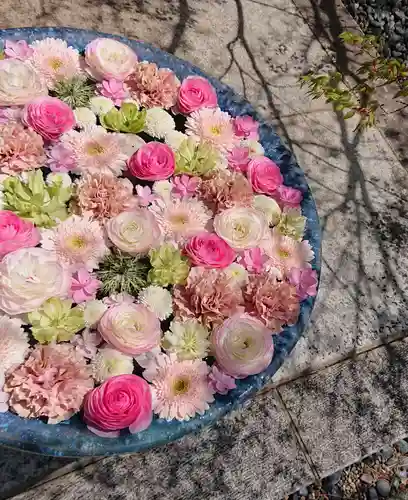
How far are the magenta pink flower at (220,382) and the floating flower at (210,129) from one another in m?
0.86

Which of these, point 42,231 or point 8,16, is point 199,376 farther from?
point 8,16

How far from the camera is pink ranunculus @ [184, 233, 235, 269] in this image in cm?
175

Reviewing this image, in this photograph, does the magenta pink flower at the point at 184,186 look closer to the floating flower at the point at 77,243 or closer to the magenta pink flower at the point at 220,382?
the floating flower at the point at 77,243

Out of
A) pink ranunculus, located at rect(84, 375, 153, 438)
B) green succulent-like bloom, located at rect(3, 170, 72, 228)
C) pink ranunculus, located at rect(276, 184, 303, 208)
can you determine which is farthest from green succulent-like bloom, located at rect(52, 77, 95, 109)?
pink ranunculus, located at rect(84, 375, 153, 438)

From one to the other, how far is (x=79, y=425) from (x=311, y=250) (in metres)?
0.96

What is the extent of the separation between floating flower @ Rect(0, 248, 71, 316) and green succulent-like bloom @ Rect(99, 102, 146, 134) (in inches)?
24.1

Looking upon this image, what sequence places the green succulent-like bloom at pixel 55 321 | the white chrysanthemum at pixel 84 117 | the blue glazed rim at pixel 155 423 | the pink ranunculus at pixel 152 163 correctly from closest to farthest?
1. the blue glazed rim at pixel 155 423
2. the green succulent-like bloom at pixel 55 321
3. the pink ranunculus at pixel 152 163
4. the white chrysanthemum at pixel 84 117

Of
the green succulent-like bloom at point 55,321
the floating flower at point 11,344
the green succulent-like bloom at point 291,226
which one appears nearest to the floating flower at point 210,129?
the green succulent-like bloom at point 291,226

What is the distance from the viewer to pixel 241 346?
1625mm

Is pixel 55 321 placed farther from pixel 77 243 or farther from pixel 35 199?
pixel 35 199

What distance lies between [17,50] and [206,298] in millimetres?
1194

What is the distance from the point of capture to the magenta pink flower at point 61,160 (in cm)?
186

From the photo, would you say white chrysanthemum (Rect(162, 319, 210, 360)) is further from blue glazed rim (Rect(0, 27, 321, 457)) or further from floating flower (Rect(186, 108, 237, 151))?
floating flower (Rect(186, 108, 237, 151))

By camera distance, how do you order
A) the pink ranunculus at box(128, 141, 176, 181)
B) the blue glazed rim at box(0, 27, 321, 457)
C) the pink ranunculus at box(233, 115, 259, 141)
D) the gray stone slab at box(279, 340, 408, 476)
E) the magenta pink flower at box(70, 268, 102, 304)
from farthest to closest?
the gray stone slab at box(279, 340, 408, 476)
the pink ranunculus at box(233, 115, 259, 141)
the pink ranunculus at box(128, 141, 176, 181)
the magenta pink flower at box(70, 268, 102, 304)
the blue glazed rim at box(0, 27, 321, 457)
